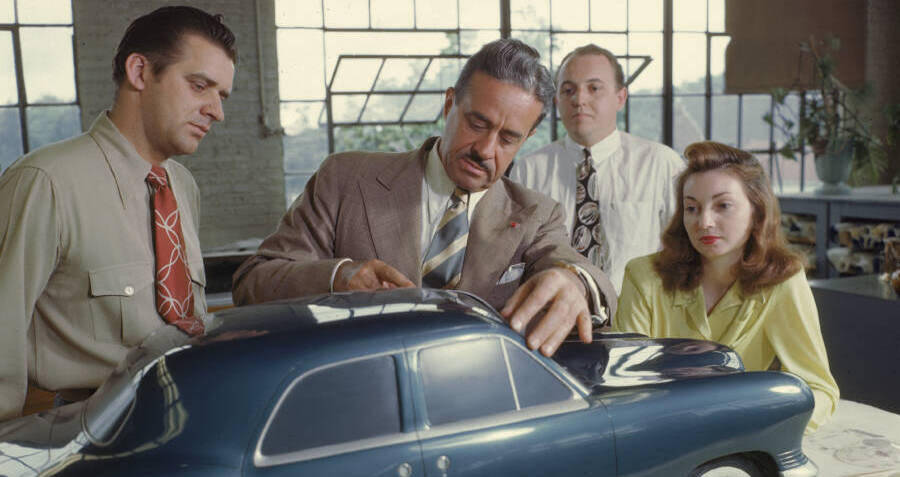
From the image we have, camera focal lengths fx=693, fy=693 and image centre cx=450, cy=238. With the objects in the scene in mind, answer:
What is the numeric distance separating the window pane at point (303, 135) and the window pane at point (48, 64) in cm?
187

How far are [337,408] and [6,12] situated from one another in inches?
264

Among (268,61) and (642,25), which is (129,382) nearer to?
(268,61)

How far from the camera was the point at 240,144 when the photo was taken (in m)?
6.54

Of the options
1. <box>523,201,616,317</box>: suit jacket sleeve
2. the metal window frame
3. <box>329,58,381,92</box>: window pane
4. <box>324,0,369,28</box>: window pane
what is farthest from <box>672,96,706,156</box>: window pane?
<box>523,201,616,317</box>: suit jacket sleeve

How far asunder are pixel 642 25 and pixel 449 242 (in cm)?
753

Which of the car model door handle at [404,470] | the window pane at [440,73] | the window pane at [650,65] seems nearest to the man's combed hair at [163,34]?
the car model door handle at [404,470]

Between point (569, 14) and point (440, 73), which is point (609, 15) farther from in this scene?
point (440, 73)

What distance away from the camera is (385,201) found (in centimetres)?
138

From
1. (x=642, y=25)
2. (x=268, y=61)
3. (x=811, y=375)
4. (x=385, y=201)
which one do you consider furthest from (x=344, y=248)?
(x=642, y=25)

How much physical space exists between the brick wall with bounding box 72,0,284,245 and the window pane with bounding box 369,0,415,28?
3.32 ft

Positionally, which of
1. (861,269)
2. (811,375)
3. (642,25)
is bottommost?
(861,269)

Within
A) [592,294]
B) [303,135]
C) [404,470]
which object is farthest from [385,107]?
[404,470]

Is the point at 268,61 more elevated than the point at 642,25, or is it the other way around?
the point at 642,25

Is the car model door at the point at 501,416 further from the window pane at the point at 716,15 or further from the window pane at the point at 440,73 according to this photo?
the window pane at the point at 716,15
